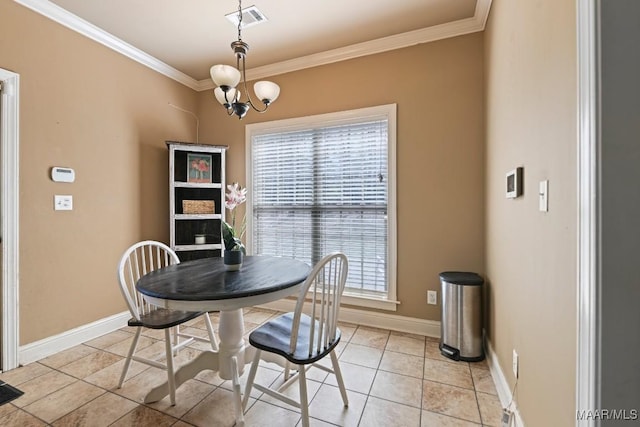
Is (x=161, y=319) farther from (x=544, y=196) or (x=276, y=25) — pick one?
(x=276, y=25)

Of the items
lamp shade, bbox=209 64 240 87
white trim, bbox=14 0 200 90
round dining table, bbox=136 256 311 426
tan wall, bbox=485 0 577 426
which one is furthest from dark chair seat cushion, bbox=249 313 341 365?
white trim, bbox=14 0 200 90

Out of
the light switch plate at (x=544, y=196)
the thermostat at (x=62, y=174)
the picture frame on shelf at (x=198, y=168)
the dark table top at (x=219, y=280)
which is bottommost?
the dark table top at (x=219, y=280)

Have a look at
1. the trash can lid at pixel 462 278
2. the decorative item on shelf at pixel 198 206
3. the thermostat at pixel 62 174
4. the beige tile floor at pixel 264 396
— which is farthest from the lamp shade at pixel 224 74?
the trash can lid at pixel 462 278

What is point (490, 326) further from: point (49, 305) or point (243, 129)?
point (49, 305)

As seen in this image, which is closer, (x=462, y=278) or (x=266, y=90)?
(x=266, y=90)

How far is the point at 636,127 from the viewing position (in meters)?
0.70

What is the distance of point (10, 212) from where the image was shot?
6.84ft

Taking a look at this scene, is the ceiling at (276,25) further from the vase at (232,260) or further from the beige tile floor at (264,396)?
the beige tile floor at (264,396)

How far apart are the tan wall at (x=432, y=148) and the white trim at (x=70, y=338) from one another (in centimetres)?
282

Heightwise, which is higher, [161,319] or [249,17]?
Result: [249,17]

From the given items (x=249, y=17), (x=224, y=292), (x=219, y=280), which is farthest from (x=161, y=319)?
(x=249, y=17)

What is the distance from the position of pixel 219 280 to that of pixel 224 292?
26cm

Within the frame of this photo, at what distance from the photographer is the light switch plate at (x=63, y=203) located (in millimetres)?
2354

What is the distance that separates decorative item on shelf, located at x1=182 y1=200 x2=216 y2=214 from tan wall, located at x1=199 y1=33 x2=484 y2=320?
1830mm
